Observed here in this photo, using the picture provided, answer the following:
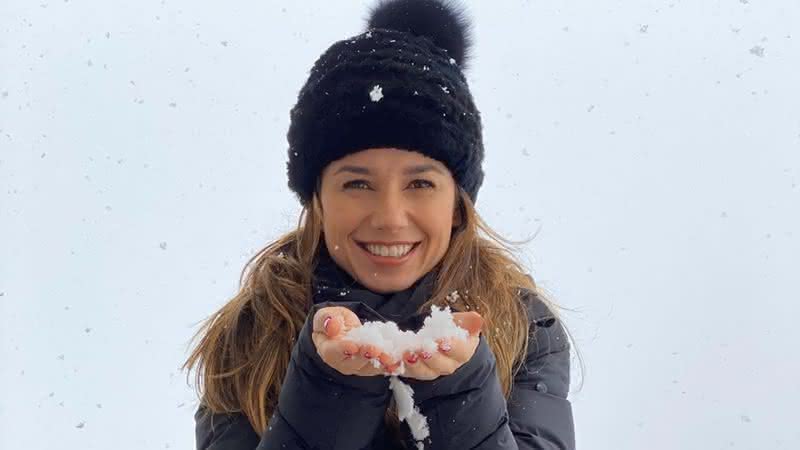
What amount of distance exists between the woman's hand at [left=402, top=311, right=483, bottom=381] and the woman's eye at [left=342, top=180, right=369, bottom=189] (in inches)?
13.9

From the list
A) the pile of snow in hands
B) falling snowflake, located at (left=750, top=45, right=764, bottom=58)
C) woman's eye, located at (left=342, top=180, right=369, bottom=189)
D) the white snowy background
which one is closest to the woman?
woman's eye, located at (left=342, top=180, right=369, bottom=189)

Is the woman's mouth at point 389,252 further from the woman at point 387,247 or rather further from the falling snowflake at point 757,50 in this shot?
the falling snowflake at point 757,50

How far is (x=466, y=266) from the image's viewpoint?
5.23 ft

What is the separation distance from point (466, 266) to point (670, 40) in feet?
5.85

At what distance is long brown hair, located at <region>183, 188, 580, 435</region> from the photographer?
1.54 meters

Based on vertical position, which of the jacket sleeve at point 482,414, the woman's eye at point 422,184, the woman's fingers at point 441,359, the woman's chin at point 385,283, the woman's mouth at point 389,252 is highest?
the woman's eye at point 422,184

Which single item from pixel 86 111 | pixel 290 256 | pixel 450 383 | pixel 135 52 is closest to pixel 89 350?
pixel 86 111

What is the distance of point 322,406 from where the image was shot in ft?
4.00

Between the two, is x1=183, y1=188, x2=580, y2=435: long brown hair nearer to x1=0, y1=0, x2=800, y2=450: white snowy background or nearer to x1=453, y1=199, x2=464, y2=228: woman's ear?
x1=453, y1=199, x2=464, y2=228: woman's ear

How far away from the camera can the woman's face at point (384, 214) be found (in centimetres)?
146

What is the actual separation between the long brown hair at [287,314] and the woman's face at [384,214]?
8cm

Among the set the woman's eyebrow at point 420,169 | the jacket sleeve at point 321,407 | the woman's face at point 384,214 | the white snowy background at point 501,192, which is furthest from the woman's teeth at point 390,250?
the white snowy background at point 501,192

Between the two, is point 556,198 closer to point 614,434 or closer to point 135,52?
point 614,434

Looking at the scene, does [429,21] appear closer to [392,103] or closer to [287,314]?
[392,103]
